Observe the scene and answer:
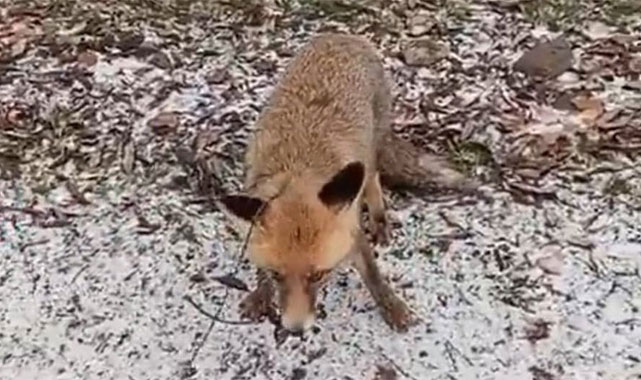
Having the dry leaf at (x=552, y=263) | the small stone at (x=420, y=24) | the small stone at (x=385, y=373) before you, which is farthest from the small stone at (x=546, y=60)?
the small stone at (x=385, y=373)

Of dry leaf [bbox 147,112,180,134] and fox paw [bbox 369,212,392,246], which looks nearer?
fox paw [bbox 369,212,392,246]

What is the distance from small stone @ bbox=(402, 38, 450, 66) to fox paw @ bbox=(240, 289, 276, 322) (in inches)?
72.7

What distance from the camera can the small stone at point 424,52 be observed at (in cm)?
594

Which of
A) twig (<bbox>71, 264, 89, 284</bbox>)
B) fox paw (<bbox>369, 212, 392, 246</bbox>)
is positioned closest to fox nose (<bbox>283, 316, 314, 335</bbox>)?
fox paw (<bbox>369, 212, 392, 246</bbox>)

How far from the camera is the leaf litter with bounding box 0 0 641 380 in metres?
4.44

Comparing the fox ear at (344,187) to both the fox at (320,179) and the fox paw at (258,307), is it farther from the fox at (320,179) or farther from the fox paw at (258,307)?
the fox paw at (258,307)

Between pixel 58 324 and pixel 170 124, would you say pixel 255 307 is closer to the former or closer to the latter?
pixel 58 324

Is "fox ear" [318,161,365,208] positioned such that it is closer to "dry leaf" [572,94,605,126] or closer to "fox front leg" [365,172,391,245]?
"fox front leg" [365,172,391,245]

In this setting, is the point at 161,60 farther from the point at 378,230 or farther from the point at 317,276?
the point at 317,276

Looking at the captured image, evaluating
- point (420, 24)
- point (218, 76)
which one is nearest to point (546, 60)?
point (420, 24)

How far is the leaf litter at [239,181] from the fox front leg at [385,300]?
58 millimetres

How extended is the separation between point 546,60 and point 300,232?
2.52 metres

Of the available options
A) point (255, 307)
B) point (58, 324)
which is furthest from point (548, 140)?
point (58, 324)

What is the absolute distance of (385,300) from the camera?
4.49 meters
